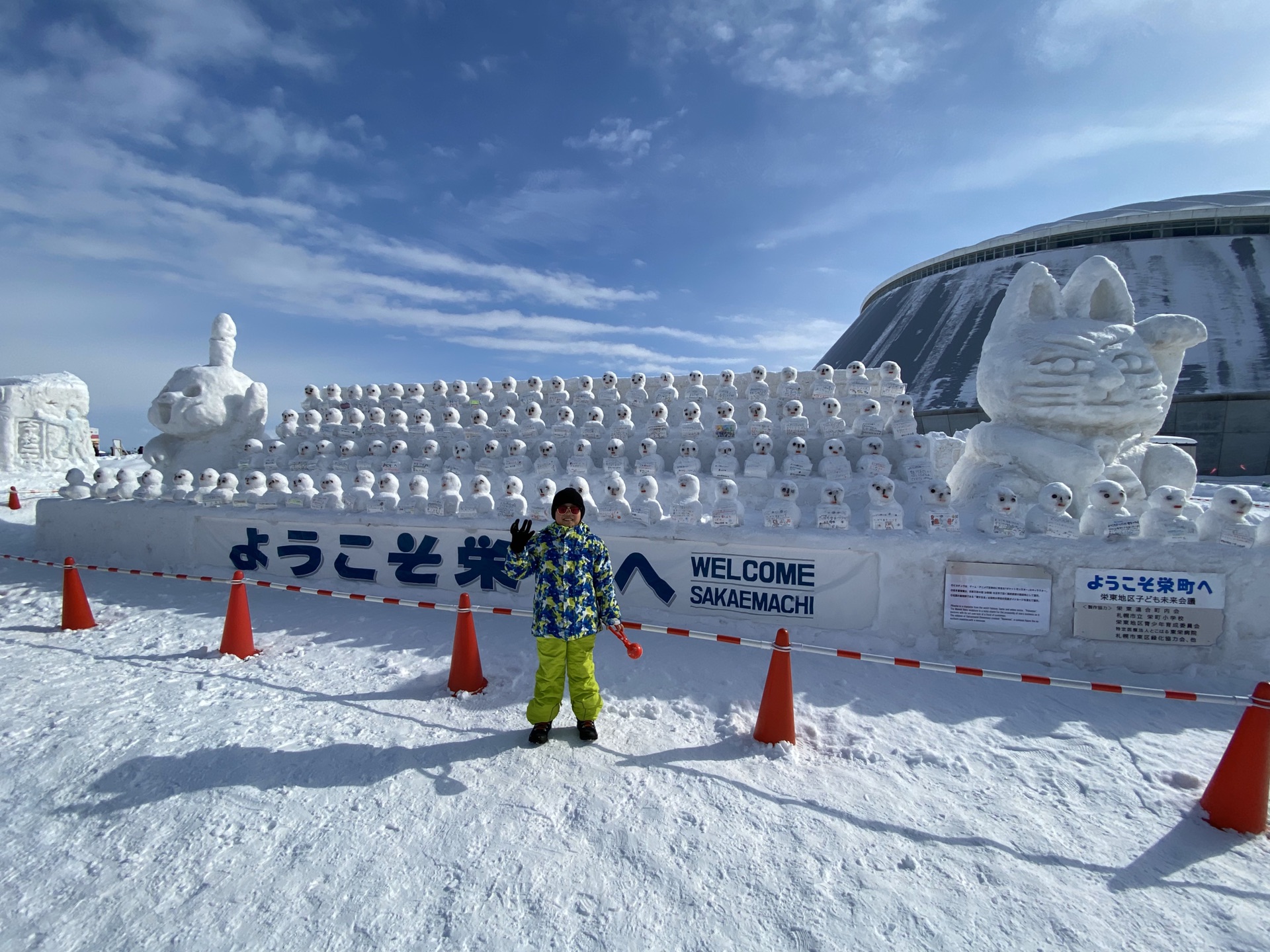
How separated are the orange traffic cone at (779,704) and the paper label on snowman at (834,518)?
184 cm

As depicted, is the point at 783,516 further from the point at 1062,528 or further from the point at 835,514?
the point at 1062,528

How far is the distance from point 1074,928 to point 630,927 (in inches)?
63.3

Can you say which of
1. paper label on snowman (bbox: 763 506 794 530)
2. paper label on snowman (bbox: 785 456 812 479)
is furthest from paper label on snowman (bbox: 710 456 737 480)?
paper label on snowman (bbox: 763 506 794 530)

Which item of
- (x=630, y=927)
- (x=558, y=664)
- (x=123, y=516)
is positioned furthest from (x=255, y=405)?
(x=630, y=927)

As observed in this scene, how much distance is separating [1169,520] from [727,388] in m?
4.88

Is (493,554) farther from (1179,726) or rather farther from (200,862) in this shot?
(1179,726)

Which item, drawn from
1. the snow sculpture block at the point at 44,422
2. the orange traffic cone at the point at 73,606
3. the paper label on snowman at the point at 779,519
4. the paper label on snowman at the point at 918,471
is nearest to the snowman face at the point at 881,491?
the paper label on snowman at the point at 779,519

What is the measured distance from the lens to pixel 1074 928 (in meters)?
2.19

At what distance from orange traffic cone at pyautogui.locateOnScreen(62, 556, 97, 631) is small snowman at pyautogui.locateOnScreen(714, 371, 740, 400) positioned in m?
6.82

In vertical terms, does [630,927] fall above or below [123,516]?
below

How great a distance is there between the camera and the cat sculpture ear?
577cm

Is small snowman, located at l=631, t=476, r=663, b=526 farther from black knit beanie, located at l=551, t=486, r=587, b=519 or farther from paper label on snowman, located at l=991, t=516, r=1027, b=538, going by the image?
paper label on snowman, located at l=991, t=516, r=1027, b=538

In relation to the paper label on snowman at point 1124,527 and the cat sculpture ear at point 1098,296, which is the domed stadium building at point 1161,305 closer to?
the cat sculpture ear at point 1098,296

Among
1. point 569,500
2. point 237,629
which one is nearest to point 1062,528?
point 569,500
